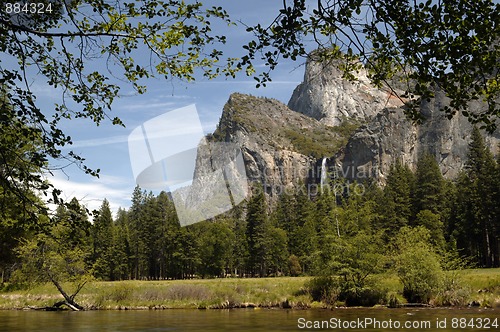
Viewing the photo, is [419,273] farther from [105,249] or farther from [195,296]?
[105,249]

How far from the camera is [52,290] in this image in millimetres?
38562

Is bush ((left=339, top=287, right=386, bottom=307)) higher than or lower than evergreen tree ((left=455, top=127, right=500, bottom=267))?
lower

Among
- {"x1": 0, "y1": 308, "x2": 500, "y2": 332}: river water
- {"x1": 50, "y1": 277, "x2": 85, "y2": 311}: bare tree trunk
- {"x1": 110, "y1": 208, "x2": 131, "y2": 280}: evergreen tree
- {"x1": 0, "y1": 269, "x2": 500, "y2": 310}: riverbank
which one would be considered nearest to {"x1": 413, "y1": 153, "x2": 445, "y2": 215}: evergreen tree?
{"x1": 0, "y1": 269, "x2": 500, "y2": 310}: riverbank

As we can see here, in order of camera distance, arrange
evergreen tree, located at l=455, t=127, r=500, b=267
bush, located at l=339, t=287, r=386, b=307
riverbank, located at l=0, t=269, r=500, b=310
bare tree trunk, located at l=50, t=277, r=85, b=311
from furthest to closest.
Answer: evergreen tree, located at l=455, t=127, r=500, b=267, bare tree trunk, located at l=50, t=277, r=85, b=311, riverbank, located at l=0, t=269, r=500, b=310, bush, located at l=339, t=287, r=386, b=307

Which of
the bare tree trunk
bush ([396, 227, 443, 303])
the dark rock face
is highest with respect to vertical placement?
the dark rock face

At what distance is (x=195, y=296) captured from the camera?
117 ft

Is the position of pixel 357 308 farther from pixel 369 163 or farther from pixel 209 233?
pixel 369 163

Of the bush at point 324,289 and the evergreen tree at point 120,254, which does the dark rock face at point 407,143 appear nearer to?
the evergreen tree at point 120,254

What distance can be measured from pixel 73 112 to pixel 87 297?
32.8 m

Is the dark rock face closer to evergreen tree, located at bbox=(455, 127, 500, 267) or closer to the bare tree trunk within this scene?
evergreen tree, located at bbox=(455, 127, 500, 267)

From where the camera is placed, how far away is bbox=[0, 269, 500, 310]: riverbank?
3344cm

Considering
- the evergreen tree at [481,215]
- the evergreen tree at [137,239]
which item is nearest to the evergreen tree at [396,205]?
the evergreen tree at [481,215]

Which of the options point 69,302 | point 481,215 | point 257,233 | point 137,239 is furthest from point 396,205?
point 69,302

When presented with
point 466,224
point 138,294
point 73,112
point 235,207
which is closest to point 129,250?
point 235,207
